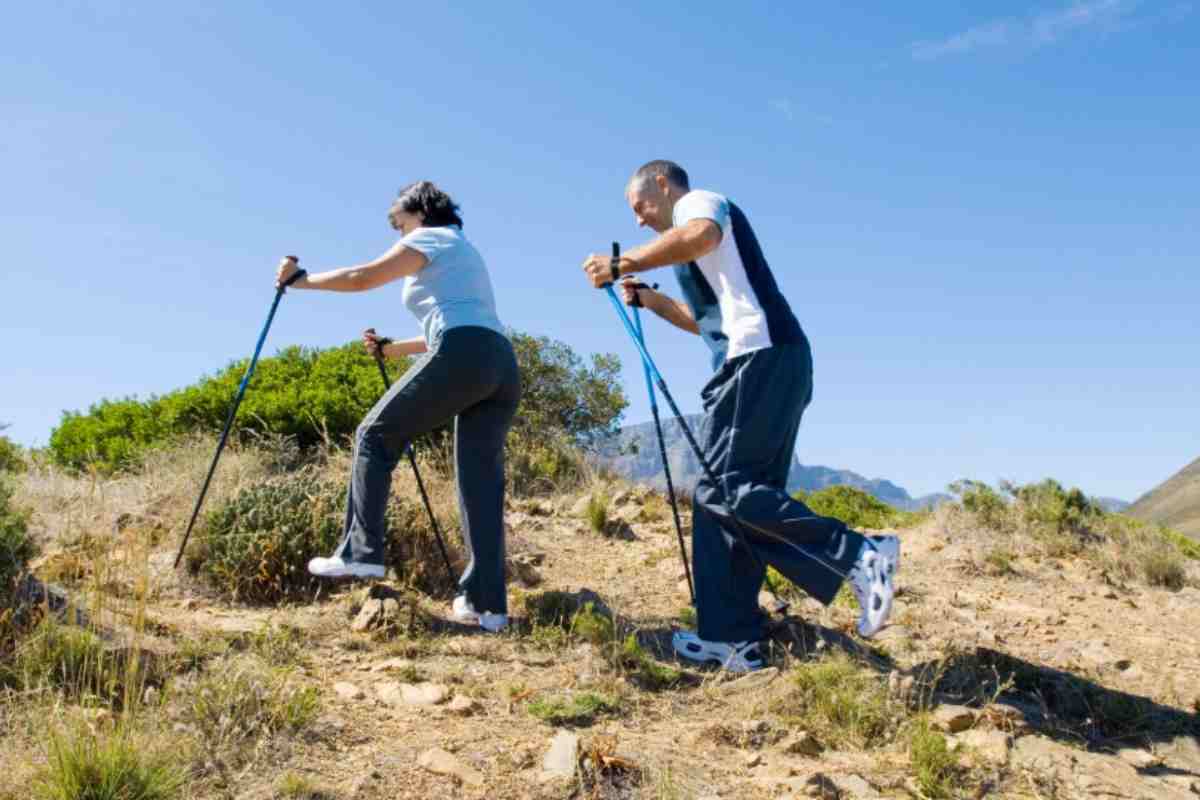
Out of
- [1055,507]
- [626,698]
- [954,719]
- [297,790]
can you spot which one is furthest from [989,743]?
[1055,507]

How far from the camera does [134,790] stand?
9.34ft

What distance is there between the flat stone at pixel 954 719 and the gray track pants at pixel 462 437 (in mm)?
2124

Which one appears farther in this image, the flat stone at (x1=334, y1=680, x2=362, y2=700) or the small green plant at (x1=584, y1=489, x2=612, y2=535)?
the small green plant at (x1=584, y1=489, x2=612, y2=535)

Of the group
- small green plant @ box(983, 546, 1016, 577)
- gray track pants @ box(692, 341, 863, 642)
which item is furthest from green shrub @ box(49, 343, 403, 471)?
small green plant @ box(983, 546, 1016, 577)

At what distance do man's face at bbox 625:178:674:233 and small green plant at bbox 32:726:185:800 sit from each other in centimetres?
296

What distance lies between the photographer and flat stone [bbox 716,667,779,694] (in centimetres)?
414

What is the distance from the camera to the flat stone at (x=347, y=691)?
12.7 ft

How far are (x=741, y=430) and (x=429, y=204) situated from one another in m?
1.92

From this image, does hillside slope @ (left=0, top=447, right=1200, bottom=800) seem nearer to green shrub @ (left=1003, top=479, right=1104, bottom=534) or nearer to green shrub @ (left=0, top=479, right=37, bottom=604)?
green shrub @ (left=0, top=479, right=37, bottom=604)

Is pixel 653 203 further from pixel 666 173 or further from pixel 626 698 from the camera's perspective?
pixel 626 698

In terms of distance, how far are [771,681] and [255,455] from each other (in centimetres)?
544

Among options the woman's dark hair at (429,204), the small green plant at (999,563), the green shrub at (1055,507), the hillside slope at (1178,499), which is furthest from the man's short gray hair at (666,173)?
the hillside slope at (1178,499)

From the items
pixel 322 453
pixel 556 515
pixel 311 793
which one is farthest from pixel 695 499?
pixel 322 453

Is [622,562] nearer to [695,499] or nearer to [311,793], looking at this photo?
[695,499]
